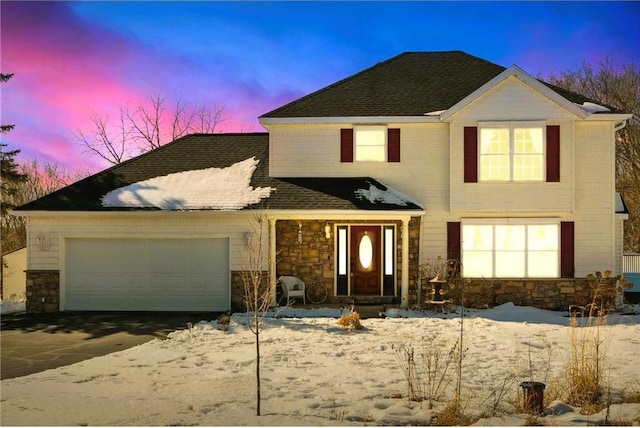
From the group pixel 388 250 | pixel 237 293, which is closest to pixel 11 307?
pixel 237 293

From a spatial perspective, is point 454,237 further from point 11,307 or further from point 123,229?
point 11,307

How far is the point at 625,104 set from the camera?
27750 millimetres

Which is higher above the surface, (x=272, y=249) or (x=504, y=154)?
(x=504, y=154)

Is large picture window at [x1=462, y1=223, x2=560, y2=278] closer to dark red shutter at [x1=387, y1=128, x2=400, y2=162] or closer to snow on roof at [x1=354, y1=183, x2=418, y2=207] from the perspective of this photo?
snow on roof at [x1=354, y1=183, x2=418, y2=207]

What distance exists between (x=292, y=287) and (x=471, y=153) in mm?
6170

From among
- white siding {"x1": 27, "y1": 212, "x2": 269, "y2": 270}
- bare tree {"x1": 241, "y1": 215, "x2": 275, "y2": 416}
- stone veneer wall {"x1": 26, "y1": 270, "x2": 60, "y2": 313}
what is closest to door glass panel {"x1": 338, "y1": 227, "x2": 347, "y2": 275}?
bare tree {"x1": 241, "y1": 215, "x2": 275, "y2": 416}

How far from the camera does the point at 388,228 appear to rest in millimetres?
15820

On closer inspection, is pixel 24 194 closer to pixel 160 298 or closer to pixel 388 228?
pixel 160 298

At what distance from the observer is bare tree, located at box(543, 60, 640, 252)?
27.6 m

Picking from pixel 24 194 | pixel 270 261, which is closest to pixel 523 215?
pixel 270 261

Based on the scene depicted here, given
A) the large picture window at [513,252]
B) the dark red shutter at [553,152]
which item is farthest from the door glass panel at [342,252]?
the dark red shutter at [553,152]

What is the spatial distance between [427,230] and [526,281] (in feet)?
9.86

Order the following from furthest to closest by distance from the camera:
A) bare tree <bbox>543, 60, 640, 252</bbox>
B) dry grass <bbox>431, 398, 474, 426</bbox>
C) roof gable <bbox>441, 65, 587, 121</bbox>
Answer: bare tree <bbox>543, 60, 640, 252</bbox>
roof gable <bbox>441, 65, 587, 121</bbox>
dry grass <bbox>431, 398, 474, 426</bbox>

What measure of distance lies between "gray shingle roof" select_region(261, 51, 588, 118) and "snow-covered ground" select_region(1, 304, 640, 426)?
6.48 meters
